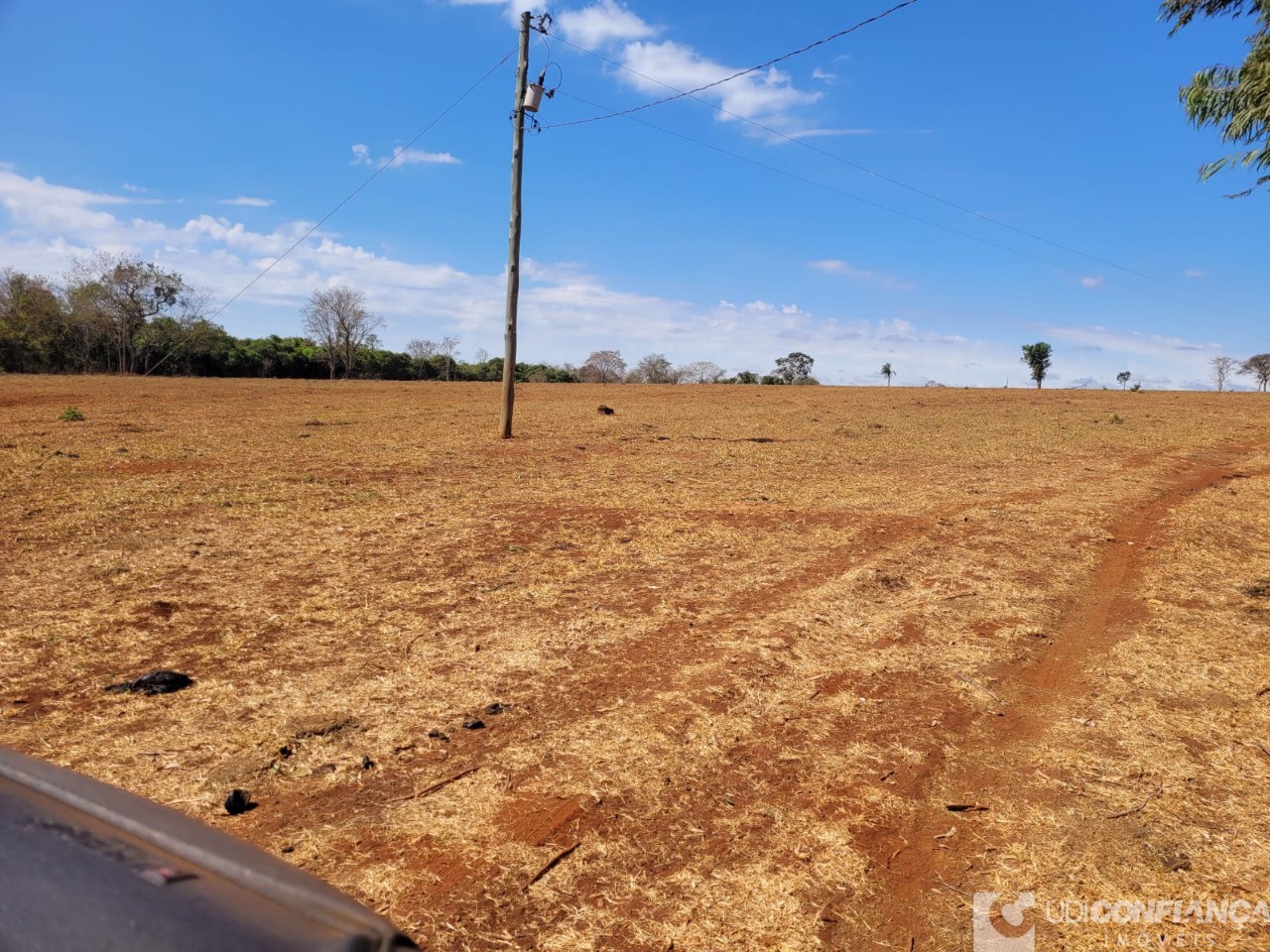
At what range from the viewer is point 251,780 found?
3.52 m

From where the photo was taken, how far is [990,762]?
3.94 metres

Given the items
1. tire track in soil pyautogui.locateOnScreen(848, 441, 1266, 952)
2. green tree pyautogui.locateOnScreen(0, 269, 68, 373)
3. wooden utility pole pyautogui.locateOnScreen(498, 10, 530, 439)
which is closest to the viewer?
tire track in soil pyautogui.locateOnScreen(848, 441, 1266, 952)

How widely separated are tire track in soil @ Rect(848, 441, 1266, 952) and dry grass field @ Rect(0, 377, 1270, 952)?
2cm

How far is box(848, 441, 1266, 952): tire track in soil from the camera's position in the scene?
2.90 m

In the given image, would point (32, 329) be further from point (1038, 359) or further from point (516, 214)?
point (1038, 359)

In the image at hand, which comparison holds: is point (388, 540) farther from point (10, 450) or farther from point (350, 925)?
point (10, 450)

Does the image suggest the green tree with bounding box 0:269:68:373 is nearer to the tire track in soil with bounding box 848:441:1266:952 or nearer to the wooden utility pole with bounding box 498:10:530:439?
the wooden utility pole with bounding box 498:10:530:439

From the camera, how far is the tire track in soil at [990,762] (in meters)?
2.90

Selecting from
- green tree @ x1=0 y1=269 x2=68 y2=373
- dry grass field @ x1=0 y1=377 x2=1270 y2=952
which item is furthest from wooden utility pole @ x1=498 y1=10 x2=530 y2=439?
green tree @ x1=0 y1=269 x2=68 y2=373

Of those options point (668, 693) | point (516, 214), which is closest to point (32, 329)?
point (516, 214)

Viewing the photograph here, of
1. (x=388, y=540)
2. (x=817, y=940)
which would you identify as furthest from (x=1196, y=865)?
(x=388, y=540)

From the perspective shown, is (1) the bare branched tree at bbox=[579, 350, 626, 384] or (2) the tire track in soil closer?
(2) the tire track in soil

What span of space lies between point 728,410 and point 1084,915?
90.4ft

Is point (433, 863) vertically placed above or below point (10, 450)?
below
